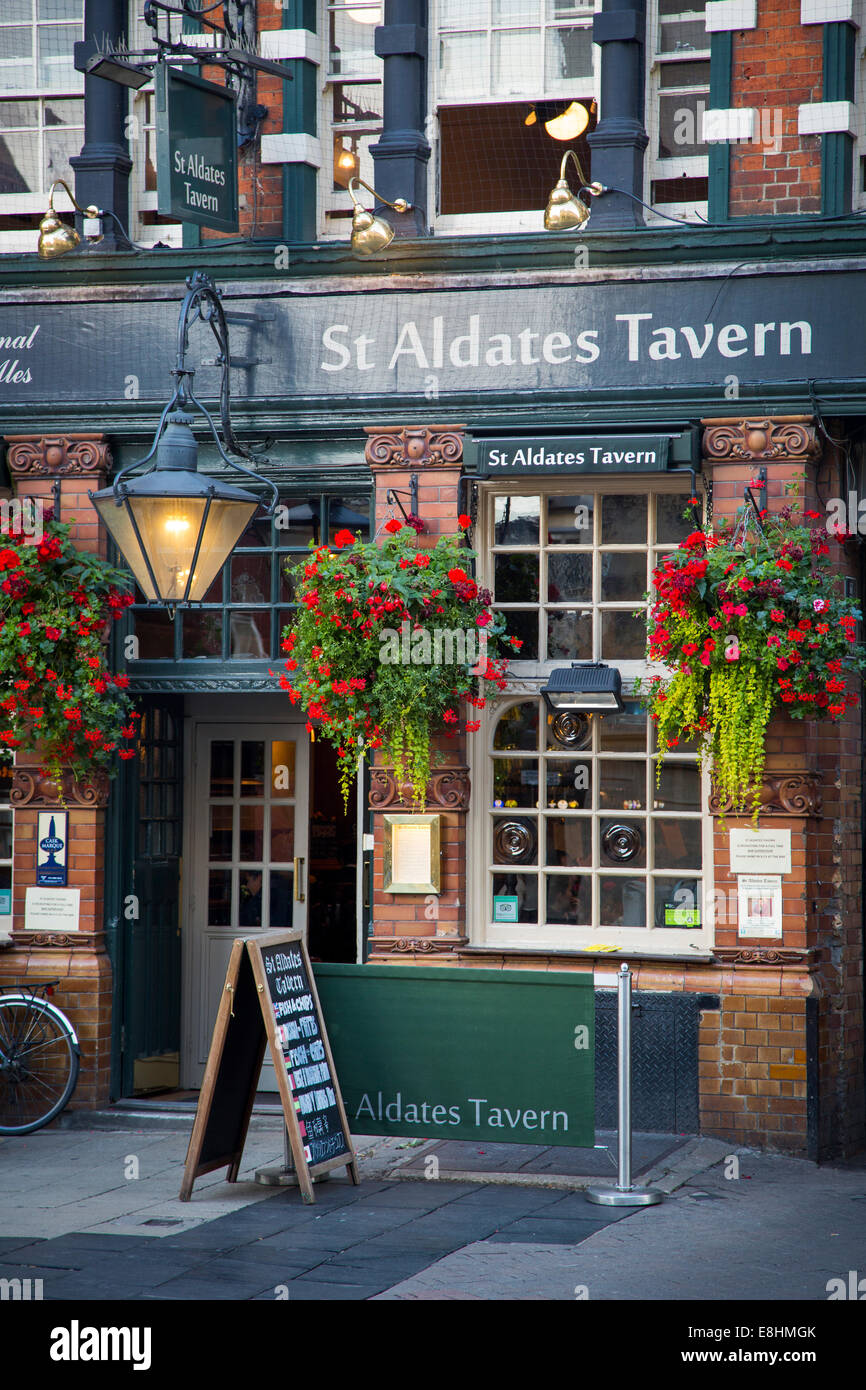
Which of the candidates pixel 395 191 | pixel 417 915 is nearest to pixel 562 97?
pixel 395 191

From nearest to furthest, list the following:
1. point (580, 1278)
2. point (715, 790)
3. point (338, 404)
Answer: point (580, 1278) < point (715, 790) < point (338, 404)

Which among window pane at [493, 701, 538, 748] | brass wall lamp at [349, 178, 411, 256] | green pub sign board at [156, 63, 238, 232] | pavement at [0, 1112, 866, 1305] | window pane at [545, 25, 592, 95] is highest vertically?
window pane at [545, 25, 592, 95]

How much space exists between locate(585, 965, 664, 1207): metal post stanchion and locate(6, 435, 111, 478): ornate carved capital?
4569 millimetres

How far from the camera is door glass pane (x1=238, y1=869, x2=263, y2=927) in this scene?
10469 mm

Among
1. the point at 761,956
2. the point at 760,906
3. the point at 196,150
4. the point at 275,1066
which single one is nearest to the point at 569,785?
the point at 760,906

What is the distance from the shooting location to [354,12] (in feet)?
32.2

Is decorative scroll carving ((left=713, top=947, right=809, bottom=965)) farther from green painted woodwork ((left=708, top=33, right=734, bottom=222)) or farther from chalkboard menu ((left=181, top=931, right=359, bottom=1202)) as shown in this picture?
green painted woodwork ((left=708, top=33, right=734, bottom=222))

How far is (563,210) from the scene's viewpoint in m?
8.93

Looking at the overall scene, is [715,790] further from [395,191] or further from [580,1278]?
[395,191]

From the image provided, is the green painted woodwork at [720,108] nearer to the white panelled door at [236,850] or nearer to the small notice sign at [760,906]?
the small notice sign at [760,906]

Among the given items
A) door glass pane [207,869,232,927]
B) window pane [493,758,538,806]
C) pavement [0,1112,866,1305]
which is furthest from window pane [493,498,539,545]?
pavement [0,1112,866,1305]

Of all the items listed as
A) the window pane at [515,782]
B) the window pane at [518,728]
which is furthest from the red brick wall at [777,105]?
the window pane at [515,782]

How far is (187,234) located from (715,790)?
4.64 m

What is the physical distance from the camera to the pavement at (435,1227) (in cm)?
620
